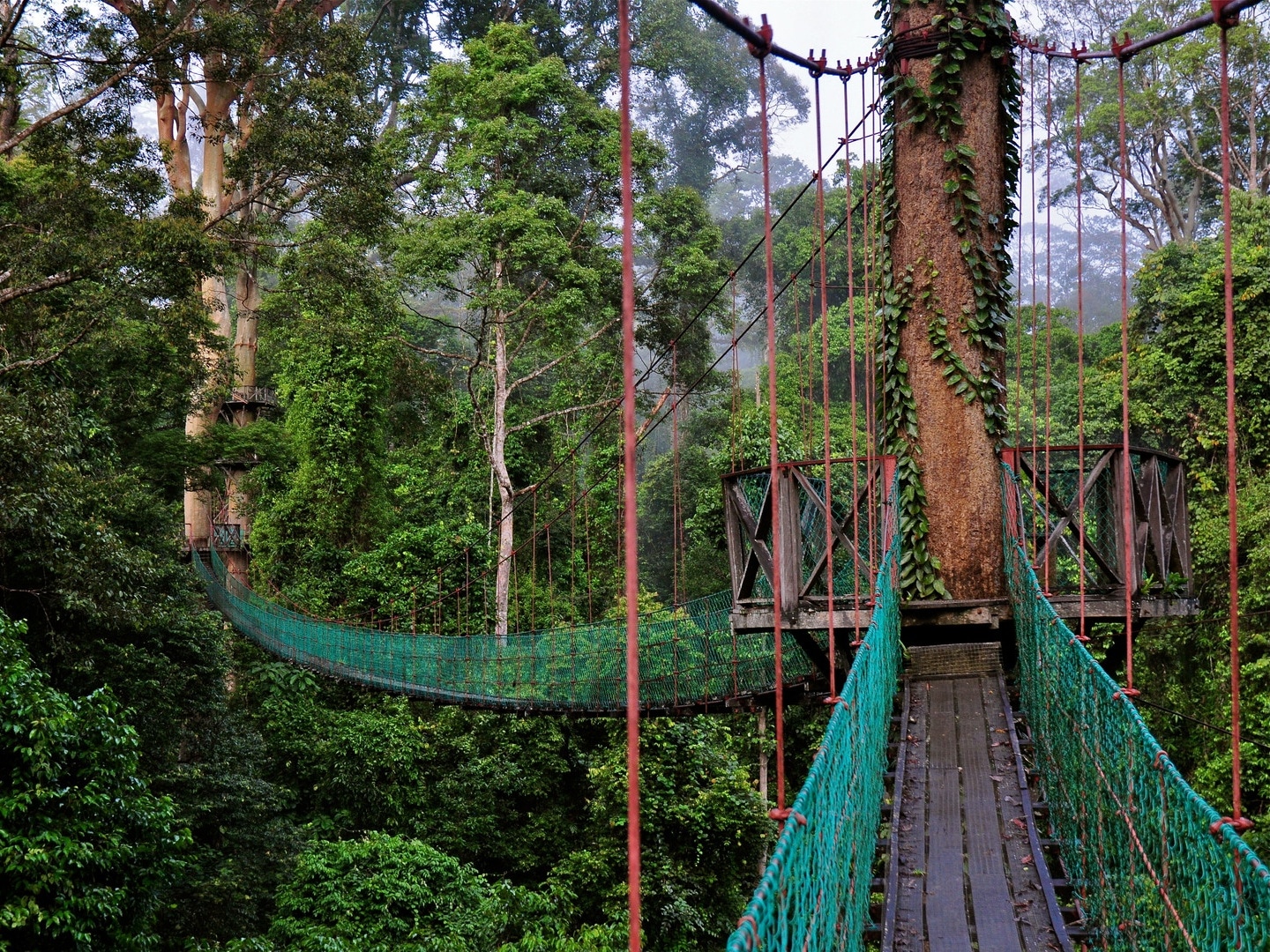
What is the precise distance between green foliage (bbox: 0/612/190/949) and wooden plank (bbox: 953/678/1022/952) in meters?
3.04

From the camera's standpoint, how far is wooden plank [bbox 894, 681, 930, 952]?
1785 millimetres

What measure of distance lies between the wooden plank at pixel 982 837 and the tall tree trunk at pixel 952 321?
0.53m

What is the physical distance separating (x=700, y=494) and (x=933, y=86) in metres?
8.13

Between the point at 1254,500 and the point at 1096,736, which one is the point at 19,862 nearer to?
the point at 1096,736

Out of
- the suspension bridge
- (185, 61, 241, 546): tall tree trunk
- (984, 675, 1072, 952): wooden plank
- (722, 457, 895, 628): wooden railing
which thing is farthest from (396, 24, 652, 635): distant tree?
(984, 675, 1072, 952): wooden plank

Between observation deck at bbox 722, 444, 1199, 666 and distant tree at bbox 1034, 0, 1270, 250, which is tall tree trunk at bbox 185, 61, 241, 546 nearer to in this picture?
observation deck at bbox 722, 444, 1199, 666

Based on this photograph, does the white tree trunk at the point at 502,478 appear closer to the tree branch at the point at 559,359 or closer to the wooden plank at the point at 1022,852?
the tree branch at the point at 559,359

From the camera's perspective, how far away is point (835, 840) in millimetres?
1568

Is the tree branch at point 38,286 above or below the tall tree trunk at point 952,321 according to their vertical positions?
above

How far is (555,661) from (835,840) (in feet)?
15.7

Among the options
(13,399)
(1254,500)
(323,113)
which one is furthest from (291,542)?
(1254,500)

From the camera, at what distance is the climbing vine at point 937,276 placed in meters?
3.27

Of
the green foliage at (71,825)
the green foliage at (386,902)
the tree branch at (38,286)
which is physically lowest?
the green foliage at (386,902)

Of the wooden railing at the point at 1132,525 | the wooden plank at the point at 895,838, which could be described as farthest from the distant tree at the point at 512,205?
the wooden plank at the point at 895,838
